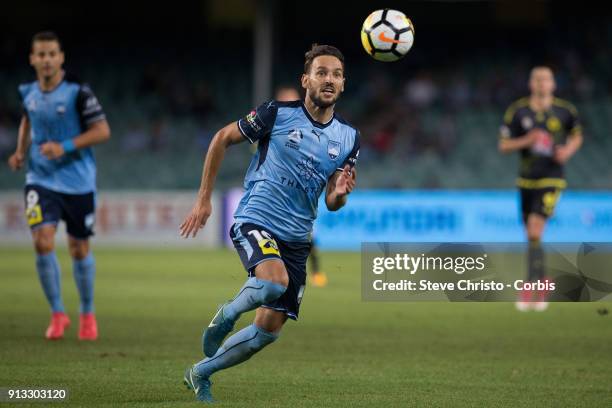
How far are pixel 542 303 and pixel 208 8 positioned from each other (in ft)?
69.4

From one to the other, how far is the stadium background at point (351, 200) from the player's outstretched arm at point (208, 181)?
777mm

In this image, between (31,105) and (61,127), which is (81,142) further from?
(31,105)

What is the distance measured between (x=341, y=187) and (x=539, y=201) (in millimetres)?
7197

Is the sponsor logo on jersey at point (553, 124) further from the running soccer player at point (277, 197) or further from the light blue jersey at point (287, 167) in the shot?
the light blue jersey at point (287, 167)

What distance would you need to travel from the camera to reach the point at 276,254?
645 cm

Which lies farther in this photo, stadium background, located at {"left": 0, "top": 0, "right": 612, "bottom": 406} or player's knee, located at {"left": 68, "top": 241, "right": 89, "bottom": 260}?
player's knee, located at {"left": 68, "top": 241, "right": 89, "bottom": 260}

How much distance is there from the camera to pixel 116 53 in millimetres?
31188

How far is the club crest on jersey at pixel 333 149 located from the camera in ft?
22.2

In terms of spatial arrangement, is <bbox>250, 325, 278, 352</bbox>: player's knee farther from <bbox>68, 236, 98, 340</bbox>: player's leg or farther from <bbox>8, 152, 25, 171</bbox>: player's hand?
<bbox>8, 152, 25, 171</bbox>: player's hand

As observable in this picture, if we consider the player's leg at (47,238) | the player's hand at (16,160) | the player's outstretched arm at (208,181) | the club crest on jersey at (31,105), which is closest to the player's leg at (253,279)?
the player's outstretched arm at (208,181)

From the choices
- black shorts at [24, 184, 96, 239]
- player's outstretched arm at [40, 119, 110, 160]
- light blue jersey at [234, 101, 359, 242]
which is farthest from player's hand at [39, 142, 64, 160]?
light blue jersey at [234, 101, 359, 242]

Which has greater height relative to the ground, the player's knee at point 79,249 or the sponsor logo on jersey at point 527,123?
the sponsor logo on jersey at point 527,123

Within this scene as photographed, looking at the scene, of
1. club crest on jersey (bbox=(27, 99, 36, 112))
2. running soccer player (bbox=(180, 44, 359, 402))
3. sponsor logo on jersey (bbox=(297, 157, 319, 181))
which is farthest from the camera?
club crest on jersey (bbox=(27, 99, 36, 112))

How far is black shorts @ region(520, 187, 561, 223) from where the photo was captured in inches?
511
